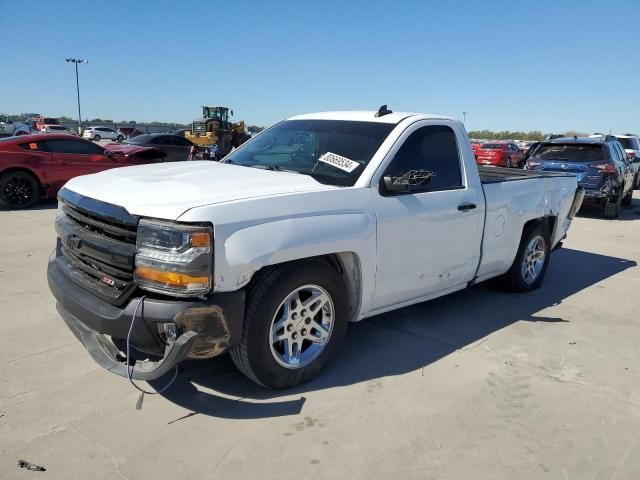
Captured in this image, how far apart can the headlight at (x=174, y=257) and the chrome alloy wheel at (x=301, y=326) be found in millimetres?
623

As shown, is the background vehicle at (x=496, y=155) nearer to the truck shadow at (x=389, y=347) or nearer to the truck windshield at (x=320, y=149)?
the truck shadow at (x=389, y=347)

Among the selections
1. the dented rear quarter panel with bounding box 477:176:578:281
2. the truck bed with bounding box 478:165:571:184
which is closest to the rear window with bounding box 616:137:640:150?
the truck bed with bounding box 478:165:571:184

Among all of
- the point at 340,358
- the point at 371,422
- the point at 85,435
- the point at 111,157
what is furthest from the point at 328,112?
the point at 111,157

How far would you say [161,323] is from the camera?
2.76 meters

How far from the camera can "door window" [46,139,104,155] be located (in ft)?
34.5

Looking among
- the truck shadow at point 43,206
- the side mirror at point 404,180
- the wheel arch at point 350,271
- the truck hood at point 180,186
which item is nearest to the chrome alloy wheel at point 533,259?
the side mirror at point 404,180

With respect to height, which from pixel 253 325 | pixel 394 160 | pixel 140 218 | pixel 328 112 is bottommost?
pixel 253 325

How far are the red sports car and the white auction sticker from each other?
8.33 m

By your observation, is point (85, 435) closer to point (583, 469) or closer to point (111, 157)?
point (583, 469)

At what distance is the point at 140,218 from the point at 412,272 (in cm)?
207

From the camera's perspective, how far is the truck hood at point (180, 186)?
112 inches

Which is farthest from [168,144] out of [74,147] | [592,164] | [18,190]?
[592,164]

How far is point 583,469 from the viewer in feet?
8.98

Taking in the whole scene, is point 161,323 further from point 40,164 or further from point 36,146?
point 36,146
